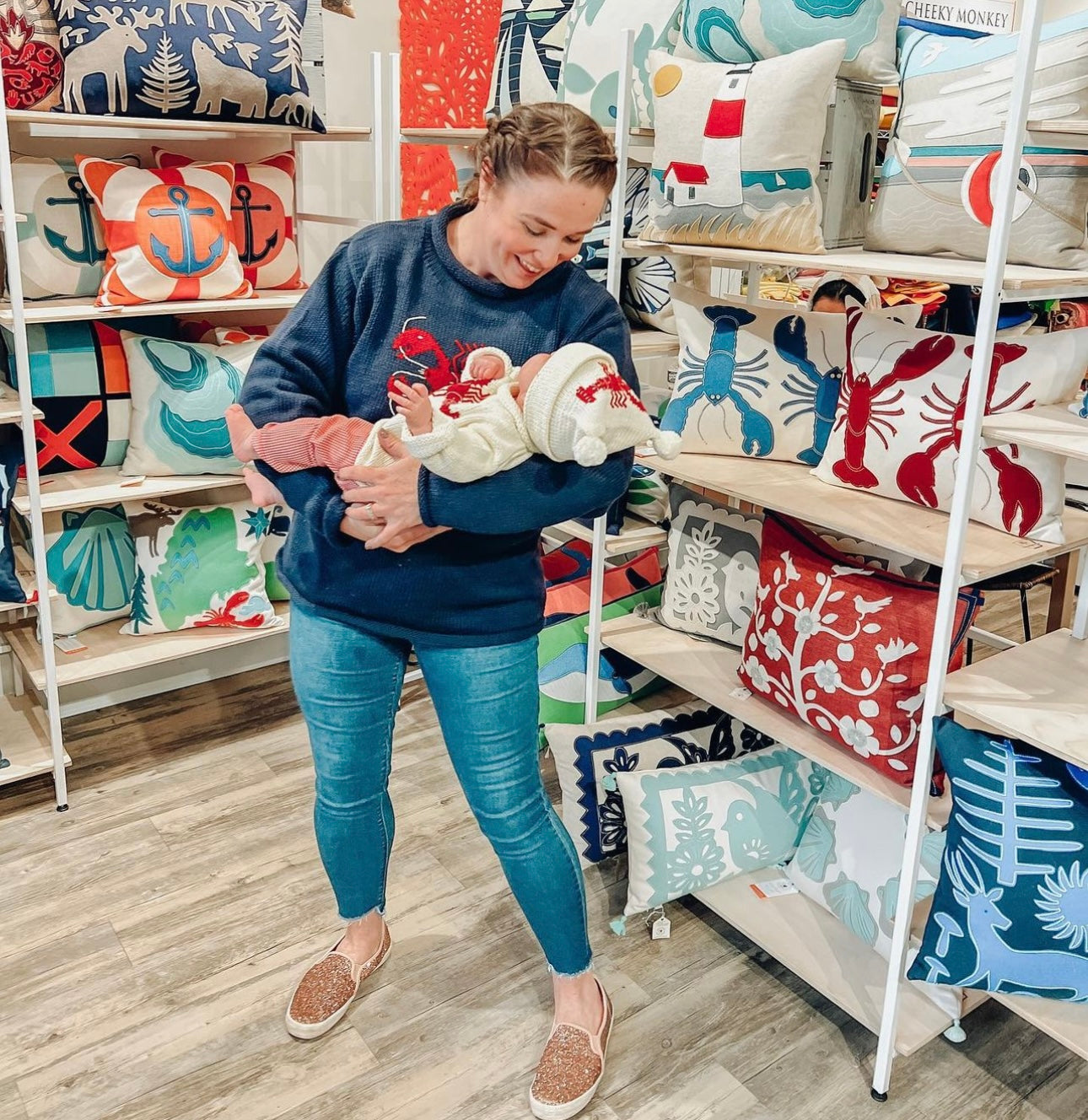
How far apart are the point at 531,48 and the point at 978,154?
3.48 ft

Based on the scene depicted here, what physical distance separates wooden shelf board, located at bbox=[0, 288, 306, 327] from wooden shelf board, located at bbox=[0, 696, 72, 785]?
0.91m

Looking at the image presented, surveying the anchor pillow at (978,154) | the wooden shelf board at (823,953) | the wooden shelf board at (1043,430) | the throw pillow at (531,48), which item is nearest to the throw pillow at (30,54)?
the throw pillow at (531,48)

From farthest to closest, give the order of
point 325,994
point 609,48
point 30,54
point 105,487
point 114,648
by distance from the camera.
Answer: point 114,648, point 105,487, point 30,54, point 609,48, point 325,994

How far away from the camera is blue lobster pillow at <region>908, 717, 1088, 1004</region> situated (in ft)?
4.86

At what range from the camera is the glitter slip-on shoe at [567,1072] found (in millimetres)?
1685

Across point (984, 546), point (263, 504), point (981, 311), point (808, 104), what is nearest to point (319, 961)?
point (263, 504)

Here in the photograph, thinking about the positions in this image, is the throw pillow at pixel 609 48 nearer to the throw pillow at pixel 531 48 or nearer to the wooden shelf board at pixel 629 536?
the throw pillow at pixel 531 48

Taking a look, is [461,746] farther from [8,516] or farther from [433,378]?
[8,516]

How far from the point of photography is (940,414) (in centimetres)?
165

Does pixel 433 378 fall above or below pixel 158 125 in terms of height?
below

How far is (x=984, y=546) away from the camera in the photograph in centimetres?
158

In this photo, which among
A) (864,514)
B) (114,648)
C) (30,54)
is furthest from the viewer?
(114,648)

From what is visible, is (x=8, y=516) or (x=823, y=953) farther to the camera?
(x=8, y=516)

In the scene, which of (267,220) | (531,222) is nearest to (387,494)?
(531,222)
